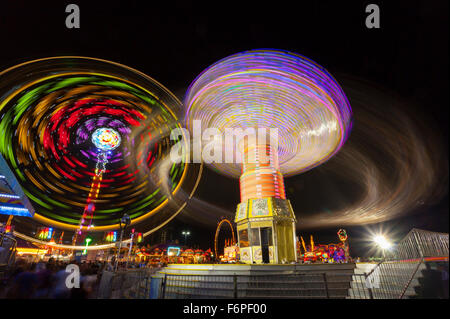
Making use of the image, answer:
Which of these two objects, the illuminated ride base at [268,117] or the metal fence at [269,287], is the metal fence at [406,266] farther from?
the illuminated ride base at [268,117]

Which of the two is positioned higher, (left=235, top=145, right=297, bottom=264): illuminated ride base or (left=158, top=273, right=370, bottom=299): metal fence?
Answer: (left=235, top=145, right=297, bottom=264): illuminated ride base

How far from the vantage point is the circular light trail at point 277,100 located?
12.8m

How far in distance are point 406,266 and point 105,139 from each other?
3844cm

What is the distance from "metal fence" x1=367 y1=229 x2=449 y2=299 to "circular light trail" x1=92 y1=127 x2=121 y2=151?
1464 inches

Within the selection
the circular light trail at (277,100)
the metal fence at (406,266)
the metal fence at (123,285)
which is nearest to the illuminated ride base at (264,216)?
the circular light trail at (277,100)

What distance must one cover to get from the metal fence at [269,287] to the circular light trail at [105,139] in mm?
31983

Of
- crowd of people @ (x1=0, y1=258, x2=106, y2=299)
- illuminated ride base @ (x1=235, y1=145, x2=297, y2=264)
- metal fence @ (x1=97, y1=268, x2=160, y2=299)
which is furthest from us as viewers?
illuminated ride base @ (x1=235, y1=145, x2=297, y2=264)

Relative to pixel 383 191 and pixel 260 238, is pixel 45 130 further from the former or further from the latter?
pixel 383 191

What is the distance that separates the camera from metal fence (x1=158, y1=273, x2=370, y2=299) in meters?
8.41

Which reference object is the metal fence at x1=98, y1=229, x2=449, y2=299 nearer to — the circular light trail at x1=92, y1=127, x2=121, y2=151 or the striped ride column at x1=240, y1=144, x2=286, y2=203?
the striped ride column at x1=240, y1=144, x2=286, y2=203

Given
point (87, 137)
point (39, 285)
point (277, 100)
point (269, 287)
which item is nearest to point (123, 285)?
point (39, 285)

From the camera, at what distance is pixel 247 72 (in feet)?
43.8

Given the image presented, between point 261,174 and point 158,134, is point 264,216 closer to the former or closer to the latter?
point 261,174

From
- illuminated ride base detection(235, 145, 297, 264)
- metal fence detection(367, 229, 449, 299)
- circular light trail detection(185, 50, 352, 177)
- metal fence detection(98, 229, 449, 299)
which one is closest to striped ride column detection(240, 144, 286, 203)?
illuminated ride base detection(235, 145, 297, 264)
